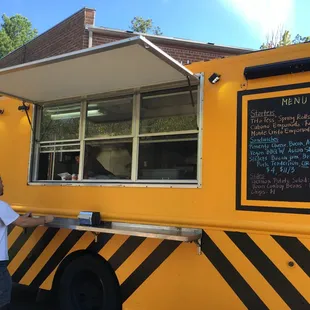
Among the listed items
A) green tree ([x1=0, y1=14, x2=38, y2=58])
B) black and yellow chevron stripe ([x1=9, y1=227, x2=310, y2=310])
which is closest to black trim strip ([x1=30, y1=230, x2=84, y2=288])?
black and yellow chevron stripe ([x1=9, y1=227, x2=310, y2=310])

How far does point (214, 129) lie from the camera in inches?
142

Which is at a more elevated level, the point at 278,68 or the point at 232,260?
the point at 278,68

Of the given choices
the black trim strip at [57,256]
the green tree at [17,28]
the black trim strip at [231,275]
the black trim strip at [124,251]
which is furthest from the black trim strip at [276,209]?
the green tree at [17,28]

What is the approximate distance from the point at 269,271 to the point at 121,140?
83.7 inches

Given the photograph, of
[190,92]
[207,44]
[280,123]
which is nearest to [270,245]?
[280,123]

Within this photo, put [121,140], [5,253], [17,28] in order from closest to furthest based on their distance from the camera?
1. [5,253]
2. [121,140]
3. [17,28]

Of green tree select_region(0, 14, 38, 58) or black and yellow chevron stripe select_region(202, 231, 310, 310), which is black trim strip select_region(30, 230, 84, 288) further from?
green tree select_region(0, 14, 38, 58)

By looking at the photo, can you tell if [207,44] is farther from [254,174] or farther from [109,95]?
[254,174]

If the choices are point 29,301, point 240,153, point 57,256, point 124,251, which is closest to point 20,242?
point 57,256

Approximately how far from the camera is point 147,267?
150 inches

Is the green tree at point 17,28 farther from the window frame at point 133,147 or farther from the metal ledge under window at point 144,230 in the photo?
the metal ledge under window at point 144,230

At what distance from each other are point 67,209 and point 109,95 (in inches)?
55.7

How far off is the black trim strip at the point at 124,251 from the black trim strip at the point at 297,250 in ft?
4.62

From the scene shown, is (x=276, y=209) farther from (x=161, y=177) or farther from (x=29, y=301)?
(x=29, y=301)
